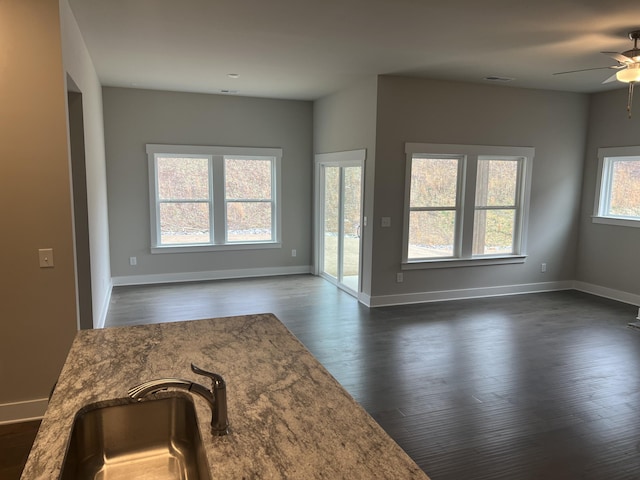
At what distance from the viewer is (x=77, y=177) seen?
378cm

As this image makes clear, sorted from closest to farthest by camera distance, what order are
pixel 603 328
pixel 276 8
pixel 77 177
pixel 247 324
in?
pixel 247 324
pixel 276 8
pixel 77 177
pixel 603 328

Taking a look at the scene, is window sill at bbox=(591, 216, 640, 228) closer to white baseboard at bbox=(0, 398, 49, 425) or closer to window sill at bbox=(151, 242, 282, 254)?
window sill at bbox=(151, 242, 282, 254)

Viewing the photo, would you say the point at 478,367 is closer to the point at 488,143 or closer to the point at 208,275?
the point at 488,143

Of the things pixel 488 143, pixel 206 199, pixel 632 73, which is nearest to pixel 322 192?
pixel 206 199

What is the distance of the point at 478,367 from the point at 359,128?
3.35 metres

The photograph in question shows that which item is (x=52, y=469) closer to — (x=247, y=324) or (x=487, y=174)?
(x=247, y=324)

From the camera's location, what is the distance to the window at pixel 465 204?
593cm

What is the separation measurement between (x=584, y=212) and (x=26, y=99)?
276 inches

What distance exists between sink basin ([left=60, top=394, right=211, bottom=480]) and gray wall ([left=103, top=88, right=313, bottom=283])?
574cm

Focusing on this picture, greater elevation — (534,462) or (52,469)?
(52,469)

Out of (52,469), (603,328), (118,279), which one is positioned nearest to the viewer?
(52,469)

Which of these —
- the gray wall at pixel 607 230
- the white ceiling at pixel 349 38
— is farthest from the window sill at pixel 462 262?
the white ceiling at pixel 349 38

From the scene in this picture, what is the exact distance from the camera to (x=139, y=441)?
1.48m

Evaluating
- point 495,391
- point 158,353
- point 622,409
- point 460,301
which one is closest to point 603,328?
point 460,301
